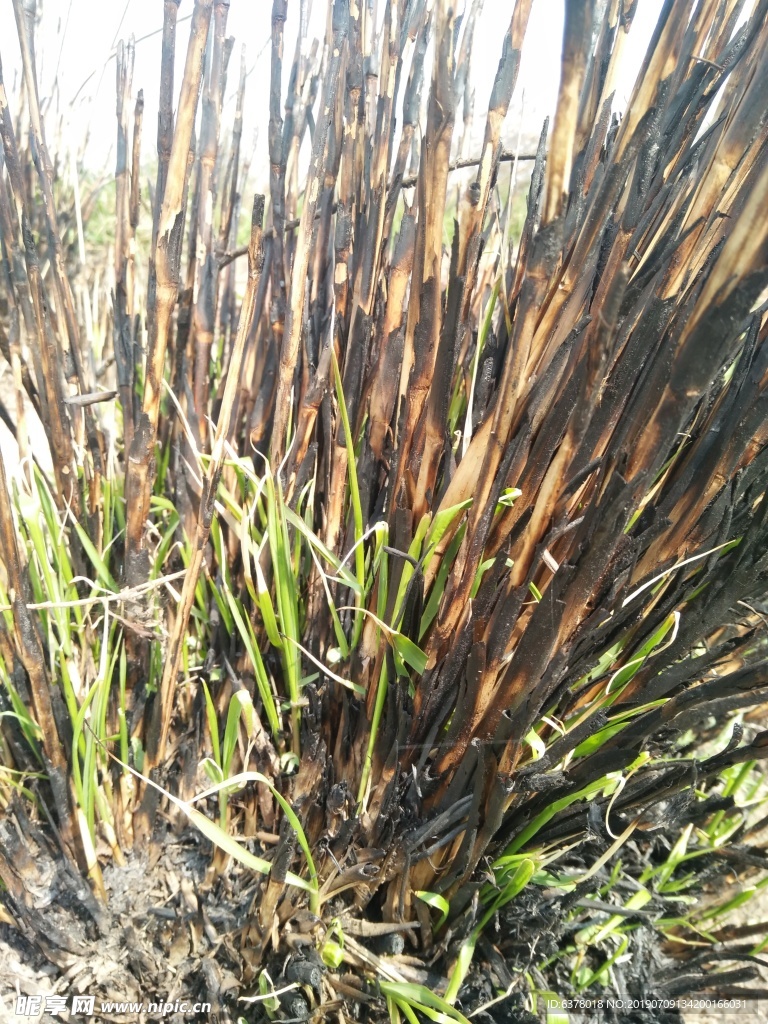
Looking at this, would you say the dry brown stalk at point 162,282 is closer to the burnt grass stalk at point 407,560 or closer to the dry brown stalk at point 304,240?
the burnt grass stalk at point 407,560

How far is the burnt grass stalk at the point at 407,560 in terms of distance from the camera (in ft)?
1.83

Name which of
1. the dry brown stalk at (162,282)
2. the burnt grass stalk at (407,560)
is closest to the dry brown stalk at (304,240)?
the burnt grass stalk at (407,560)

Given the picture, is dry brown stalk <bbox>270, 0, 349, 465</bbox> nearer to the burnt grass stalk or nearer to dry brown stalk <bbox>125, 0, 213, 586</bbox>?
the burnt grass stalk

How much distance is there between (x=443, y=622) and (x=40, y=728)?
0.48 meters

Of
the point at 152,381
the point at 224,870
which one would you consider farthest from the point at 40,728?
the point at 152,381

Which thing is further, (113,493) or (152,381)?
(113,493)

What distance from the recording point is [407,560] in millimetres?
653

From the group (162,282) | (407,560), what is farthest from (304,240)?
(407,560)

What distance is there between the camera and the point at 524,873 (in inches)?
25.5

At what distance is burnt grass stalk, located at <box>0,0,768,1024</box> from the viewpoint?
1.83ft

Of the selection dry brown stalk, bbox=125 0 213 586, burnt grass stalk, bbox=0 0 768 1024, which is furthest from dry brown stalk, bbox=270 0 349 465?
dry brown stalk, bbox=125 0 213 586

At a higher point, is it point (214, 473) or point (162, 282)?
point (162, 282)

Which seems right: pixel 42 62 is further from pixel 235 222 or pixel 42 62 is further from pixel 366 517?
pixel 366 517

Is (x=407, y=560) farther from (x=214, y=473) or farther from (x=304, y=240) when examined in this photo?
(x=304, y=240)
